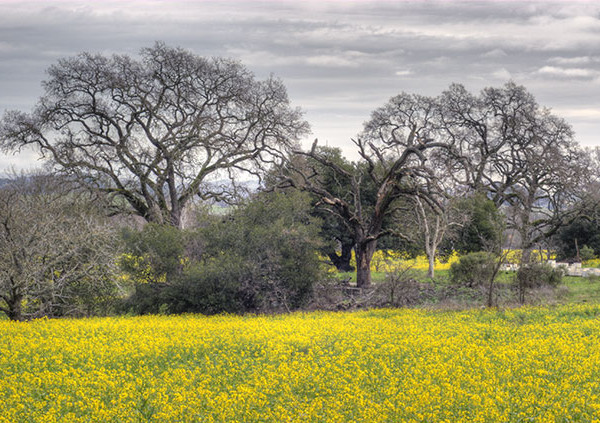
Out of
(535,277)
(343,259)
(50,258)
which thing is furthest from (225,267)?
(343,259)

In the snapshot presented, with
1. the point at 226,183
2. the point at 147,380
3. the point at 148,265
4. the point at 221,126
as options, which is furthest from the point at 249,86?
the point at 147,380

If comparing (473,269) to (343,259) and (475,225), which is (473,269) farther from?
(343,259)

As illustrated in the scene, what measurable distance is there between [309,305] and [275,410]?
1833 centimetres

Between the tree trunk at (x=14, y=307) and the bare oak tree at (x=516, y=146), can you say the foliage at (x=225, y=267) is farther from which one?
the bare oak tree at (x=516, y=146)

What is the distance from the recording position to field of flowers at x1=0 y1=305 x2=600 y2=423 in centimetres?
949

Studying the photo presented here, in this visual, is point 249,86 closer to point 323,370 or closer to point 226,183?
point 226,183

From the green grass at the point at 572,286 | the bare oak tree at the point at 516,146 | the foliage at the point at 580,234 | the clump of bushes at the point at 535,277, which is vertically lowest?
the green grass at the point at 572,286

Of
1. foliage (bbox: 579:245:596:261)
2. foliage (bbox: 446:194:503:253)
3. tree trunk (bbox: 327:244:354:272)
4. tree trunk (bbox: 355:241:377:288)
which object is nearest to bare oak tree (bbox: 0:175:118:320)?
tree trunk (bbox: 355:241:377:288)

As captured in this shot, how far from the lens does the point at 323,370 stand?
12.2 metres

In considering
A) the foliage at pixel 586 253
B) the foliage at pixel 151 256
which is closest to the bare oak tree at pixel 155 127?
the foliage at pixel 151 256

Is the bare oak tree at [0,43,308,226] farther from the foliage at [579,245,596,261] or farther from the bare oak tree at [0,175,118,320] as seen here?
the foliage at [579,245,596,261]

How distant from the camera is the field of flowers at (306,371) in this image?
9.49 meters

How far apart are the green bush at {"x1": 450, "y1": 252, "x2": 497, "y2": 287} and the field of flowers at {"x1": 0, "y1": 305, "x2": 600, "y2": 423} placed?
8.41 meters

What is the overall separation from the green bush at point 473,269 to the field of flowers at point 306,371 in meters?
8.41
